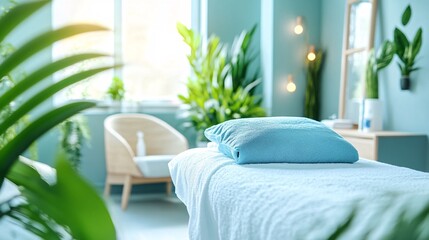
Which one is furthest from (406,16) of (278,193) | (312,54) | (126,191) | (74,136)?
(74,136)

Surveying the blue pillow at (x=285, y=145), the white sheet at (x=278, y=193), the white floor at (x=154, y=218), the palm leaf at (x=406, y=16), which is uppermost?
the palm leaf at (x=406, y=16)

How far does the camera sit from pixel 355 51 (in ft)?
13.5

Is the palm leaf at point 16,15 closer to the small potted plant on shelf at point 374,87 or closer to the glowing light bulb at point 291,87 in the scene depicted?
the small potted plant on shelf at point 374,87

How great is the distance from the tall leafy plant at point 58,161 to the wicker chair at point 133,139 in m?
4.09

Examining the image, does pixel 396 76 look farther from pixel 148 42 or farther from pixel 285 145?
pixel 148 42

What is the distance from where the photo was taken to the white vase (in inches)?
140

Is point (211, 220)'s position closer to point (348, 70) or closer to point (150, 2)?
point (348, 70)

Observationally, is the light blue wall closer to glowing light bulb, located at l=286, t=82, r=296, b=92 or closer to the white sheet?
glowing light bulb, located at l=286, t=82, r=296, b=92

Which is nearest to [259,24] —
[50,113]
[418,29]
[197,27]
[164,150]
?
[197,27]

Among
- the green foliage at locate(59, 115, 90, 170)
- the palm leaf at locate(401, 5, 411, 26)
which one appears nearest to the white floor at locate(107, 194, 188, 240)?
the green foliage at locate(59, 115, 90, 170)

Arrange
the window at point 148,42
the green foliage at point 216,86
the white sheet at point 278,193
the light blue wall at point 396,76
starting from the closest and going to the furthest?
the white sheet at point 278,193, the light blue wall at point 396,76, the green foliage at point 216,86, the window at point 148,42

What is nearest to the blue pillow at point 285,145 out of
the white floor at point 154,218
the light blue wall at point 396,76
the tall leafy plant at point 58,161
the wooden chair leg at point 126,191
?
the white floor at point 154,218

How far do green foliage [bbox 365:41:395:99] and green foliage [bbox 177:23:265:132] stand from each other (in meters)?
1.29

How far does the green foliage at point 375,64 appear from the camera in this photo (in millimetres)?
3557
